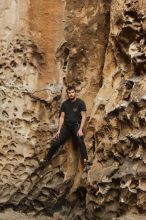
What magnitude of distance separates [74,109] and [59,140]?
54 centimetres

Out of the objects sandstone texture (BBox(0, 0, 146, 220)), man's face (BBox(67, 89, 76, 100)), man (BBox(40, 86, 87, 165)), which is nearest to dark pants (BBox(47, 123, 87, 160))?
man (BBox(40, 86, 87, 165))

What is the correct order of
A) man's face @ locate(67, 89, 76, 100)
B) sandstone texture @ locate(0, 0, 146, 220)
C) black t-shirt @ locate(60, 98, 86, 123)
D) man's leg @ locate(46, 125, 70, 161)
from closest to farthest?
man's face @ locate(67, 89, 76, 100) < black t-shirt @ locate(60, 98, 86, 123) < man's leg @ locate(46, 125, 70, 161) < sandstone texture @ locate(0, 0, 146, 220)

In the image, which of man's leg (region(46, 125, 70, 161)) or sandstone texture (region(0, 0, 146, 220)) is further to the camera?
sandstone texture (region(0, 0, 146, 220))

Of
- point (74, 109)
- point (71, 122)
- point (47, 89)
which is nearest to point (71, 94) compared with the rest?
point (74, 109)

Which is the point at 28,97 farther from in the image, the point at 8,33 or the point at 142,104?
the point at 142,104

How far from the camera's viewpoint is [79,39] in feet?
32.6

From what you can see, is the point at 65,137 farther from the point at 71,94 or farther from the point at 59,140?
the point at 71,94

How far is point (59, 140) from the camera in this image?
9.59 meters

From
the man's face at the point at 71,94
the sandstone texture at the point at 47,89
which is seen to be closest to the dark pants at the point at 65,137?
the sandstone texture at the point at 47,89

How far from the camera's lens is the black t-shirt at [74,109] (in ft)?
31.1

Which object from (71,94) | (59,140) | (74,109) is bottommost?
(59,140)

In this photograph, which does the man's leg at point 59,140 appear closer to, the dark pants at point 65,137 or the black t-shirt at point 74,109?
the dark pants at point 65,137

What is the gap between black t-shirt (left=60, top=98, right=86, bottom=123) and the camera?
9484 mm

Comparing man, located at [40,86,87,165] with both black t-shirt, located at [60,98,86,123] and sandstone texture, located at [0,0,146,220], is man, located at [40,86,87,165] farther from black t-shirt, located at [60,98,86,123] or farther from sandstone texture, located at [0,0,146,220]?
sandstone texture, located at [0,0,146,220]
